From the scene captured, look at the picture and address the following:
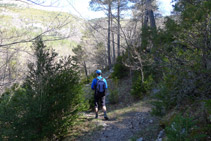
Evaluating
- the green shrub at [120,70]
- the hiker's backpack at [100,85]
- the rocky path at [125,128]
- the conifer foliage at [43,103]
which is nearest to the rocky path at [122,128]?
the rocky path at [125,128]

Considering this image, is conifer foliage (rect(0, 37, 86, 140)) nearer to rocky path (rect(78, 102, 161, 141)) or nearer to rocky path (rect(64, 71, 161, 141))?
rocky path (rect(64, 71, 161, 141))

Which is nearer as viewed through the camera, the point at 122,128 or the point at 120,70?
the point at 122,128

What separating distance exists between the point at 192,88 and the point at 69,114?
3.31 m

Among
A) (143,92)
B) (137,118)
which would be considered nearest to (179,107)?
(137,118)

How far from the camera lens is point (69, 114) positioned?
4809mm

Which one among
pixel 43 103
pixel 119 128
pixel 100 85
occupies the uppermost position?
pixel 100 85

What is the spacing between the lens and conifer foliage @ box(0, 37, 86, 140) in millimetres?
3842

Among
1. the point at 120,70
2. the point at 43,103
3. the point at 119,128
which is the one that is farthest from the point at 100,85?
the point at 120,70

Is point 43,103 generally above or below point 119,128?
above

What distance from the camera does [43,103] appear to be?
411 centimetres

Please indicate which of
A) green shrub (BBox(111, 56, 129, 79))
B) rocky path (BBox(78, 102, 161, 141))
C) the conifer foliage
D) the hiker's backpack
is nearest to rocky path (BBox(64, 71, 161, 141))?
rocky path (BBox(78, 102, 161, 141))

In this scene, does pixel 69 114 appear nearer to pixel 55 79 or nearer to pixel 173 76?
pixel 55 79

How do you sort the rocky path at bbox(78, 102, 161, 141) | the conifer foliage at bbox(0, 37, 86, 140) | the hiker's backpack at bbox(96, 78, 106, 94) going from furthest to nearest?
the hiker's backpack at bbox(96, 78, 106, 94) < the rocky path at bbox(78, 102, 161, 141) < the conifer foliage at bbox(0, 37, 86, 140)

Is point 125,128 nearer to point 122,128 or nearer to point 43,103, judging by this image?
point 122,128
